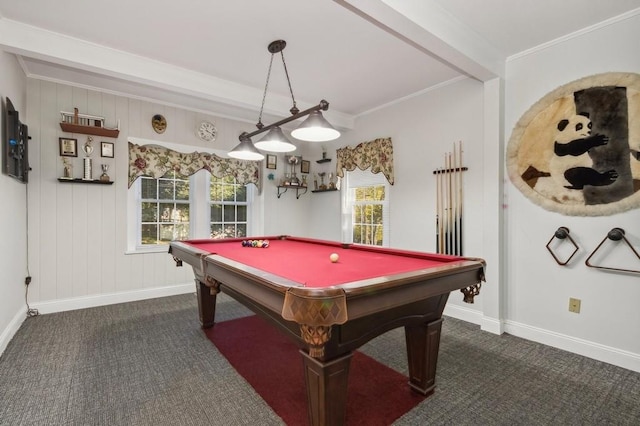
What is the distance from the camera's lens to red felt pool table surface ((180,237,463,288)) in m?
1.55

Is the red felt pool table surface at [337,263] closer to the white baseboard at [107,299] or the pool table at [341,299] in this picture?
the pool table at [341,299]

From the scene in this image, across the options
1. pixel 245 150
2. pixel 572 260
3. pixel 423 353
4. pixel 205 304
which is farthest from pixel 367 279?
pixel 572 260

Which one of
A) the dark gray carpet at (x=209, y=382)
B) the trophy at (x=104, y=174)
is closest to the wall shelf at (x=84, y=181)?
the trophy at (x=104, y=174)

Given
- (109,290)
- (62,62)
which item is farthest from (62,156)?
(109,290)

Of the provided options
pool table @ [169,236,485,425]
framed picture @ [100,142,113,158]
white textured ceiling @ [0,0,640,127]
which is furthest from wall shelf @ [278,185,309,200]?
pool table @ [169,236,485,425]

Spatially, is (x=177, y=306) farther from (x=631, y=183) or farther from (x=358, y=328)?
(x=631, y=183)

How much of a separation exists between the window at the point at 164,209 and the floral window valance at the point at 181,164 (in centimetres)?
16

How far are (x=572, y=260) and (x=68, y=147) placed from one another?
200 inches

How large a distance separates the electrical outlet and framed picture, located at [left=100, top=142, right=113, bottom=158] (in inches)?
193

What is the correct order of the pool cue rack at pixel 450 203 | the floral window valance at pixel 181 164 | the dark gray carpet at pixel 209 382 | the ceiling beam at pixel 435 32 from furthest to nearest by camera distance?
the floral window valance at pixel 181 164 → the pool cue rack at pixel 450 203 → the ceiling beam at pixel 435 32 → the dark gray carpet at pixel 209 382

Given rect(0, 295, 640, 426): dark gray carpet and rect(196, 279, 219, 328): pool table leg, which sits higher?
rect(196, 279, 219, 328): pool table leg

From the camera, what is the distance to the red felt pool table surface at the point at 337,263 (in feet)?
5.10

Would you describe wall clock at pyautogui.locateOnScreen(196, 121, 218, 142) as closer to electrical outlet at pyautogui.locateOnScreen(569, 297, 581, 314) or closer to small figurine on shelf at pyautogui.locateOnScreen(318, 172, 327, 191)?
small figurine on shelf at pyautogui.locateOnScreen(318, 172, 327, 191)

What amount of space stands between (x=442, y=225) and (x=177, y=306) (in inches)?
125
